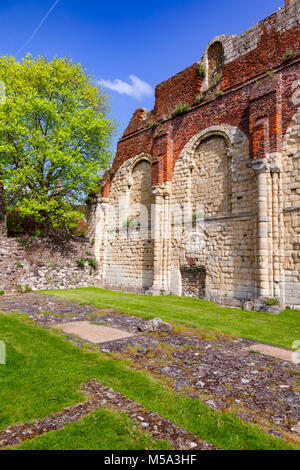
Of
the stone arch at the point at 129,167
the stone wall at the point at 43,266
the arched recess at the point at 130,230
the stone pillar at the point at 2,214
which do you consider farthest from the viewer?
the stone pillar at the point at 2,214

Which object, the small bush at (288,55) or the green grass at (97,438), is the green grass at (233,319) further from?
the small bush at (288,55)

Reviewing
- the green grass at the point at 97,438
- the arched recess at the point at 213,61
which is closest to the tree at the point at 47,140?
the arched recess at the point at 213,61

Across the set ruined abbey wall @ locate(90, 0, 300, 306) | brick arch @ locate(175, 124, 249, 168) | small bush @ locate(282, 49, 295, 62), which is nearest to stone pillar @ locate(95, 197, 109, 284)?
ruined abbey wall @ locate(90, 0, 300, 306)

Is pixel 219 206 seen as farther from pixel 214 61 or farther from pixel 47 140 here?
pixel 47 140

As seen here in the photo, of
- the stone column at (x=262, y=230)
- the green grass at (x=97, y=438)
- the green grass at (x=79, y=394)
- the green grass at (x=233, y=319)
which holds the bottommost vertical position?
the green grass at (x=233, y=319)

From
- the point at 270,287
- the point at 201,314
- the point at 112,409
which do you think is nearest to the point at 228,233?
the point at 270,287

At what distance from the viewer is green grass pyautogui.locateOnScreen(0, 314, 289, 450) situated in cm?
273

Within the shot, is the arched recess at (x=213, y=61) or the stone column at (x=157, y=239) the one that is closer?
the arched recess at (x=213, y=61)

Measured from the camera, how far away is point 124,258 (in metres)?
16.7

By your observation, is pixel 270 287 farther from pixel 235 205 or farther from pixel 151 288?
pixel 151 288

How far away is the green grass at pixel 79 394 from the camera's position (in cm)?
273

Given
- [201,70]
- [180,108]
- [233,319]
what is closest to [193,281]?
[233,319]

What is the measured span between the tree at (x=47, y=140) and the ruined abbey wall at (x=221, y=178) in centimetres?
222

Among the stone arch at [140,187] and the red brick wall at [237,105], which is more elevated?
the red brick wall at [237,105]
